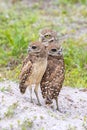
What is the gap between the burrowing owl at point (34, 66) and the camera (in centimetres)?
843

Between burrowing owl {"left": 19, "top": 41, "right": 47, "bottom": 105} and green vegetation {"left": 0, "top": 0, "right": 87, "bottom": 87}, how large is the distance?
221 cm

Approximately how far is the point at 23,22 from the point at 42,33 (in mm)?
4233

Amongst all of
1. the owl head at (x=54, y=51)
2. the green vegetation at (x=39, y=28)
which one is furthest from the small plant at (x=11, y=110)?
the green vegetation at (x=39, y=28)

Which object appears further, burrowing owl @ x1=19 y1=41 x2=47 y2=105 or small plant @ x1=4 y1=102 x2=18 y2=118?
burrowing owl @ x1=19 y1=41 x2=47 y2=105

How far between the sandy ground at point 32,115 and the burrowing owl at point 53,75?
0.19 metres

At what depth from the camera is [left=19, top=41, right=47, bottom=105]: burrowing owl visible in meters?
8.43

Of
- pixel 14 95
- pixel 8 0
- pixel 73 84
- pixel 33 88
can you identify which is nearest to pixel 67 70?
pixel 73 84

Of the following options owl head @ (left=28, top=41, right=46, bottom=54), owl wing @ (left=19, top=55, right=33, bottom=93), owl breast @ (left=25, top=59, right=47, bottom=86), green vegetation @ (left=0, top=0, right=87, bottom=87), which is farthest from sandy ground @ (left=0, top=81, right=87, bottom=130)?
green vegetation @ (left=0, top=0, right=87, bottom=87)

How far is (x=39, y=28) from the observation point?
14219mm

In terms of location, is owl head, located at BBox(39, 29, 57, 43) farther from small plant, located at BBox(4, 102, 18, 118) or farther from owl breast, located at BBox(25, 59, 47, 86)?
small plant, located at BBox(4, 102, 18, 118)

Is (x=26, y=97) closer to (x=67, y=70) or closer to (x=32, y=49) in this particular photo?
(x=32, y=49)

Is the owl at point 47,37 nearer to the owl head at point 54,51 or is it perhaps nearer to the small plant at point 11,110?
the owl head at point 54,51

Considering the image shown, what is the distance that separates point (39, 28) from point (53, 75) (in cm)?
574

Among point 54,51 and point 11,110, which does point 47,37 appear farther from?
point 11,110
